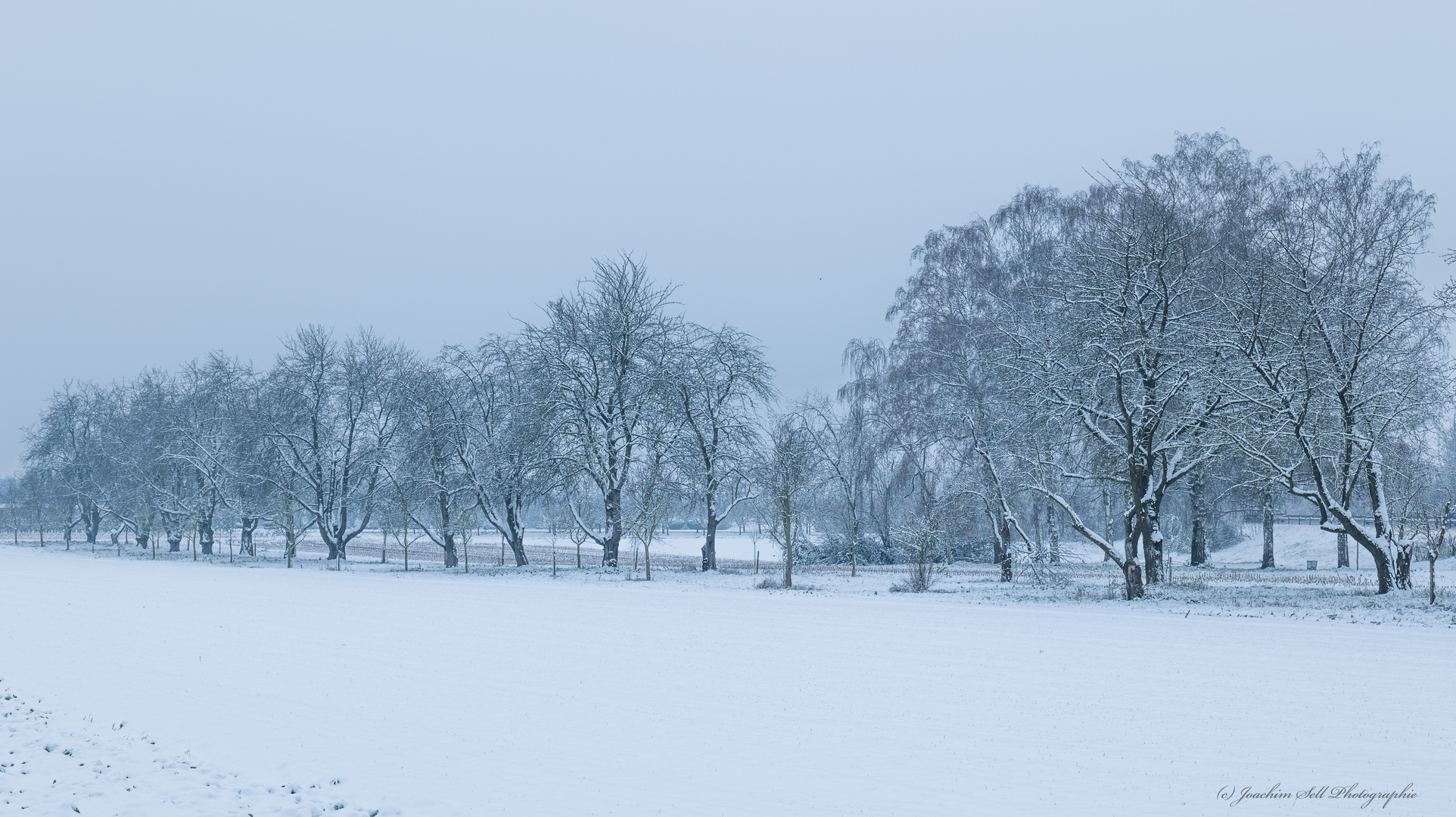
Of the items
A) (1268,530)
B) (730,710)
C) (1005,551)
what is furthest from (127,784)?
(1268,530)

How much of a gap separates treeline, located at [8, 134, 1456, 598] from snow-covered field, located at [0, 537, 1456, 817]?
15.6ft

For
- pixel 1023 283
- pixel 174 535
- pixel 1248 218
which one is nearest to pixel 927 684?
pixel 1023 283

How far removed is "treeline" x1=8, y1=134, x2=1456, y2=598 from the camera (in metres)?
24.1

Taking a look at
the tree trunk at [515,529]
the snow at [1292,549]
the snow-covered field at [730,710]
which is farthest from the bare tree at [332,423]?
the snow at [1292,549]

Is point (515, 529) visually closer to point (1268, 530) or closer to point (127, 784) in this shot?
point (1268, 530)

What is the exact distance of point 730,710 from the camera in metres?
11.6

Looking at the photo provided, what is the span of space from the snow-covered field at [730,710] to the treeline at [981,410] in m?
4.75

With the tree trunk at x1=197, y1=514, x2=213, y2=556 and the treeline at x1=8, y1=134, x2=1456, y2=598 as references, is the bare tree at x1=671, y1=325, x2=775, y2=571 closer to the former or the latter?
the treeline at x1=8, y1=134, x2=1456, y2=598

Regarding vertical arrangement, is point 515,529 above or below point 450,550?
above

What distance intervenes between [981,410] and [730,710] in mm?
21512

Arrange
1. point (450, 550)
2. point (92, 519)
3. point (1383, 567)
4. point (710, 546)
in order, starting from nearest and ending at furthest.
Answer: point (1383, 567)
point (710, 546)
point (450, 550)
point (92, 519)

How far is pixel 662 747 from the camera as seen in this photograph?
987 centimetres

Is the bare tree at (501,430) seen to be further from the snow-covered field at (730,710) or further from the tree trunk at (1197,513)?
the tree trunk at (1197,513)

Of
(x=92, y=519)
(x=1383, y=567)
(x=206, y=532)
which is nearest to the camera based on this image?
(x=1383, y=567)
